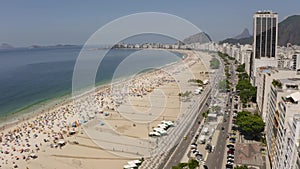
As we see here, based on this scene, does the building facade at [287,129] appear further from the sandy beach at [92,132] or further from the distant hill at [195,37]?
the sandy beach at [92,132]

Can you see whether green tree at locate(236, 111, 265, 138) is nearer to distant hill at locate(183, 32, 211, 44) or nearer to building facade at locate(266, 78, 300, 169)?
building facade at locate(266, 78, 300, 169)

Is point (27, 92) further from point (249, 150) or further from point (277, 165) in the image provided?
point (277, 165)

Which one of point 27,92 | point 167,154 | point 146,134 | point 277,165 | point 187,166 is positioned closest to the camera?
point 277,165

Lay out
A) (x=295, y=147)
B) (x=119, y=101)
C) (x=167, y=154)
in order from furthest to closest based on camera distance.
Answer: (x=119, y=101) → (x=167, y=154) → (x=295, y=147)

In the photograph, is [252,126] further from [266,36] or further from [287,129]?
[266,36]

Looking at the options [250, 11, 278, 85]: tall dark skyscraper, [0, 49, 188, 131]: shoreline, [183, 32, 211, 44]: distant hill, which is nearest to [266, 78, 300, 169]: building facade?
[183, 32, 211, 44]: distant hill

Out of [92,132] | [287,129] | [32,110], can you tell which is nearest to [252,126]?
[287,129]

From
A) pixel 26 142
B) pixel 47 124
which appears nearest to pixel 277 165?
pixel 26 142

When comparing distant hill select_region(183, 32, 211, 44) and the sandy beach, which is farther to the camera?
the sandy beach
